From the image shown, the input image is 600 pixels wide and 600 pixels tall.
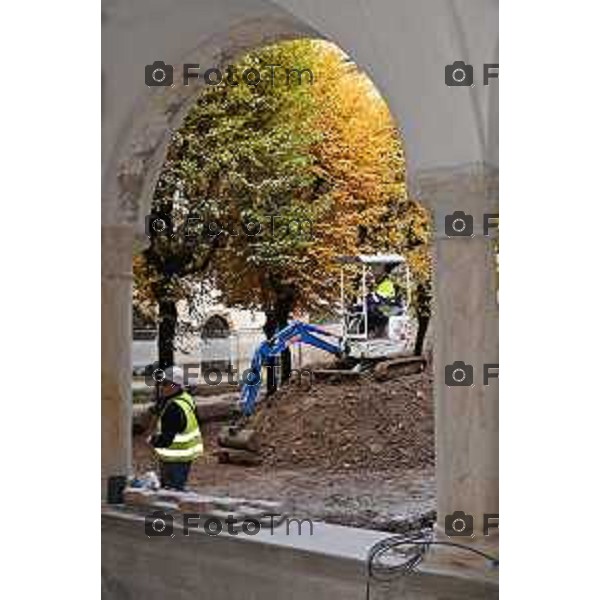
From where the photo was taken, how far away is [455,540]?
345cm

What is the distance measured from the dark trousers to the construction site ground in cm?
134

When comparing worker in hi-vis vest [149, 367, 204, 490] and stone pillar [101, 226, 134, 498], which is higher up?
stone pillar [101, 226, 134, 498]

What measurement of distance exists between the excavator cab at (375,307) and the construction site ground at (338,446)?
30 centimetres

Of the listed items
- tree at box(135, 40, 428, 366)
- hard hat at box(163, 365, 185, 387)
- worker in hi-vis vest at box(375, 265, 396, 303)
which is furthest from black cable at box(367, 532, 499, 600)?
tree at box(135, 40, 428, 366)

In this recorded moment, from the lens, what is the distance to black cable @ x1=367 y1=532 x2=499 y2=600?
141 inches

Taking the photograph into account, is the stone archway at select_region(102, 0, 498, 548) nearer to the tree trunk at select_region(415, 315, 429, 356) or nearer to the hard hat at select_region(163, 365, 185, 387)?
the hard hat at select_region(163, 365, 185, 387)

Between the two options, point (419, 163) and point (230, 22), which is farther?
point (230, 22)

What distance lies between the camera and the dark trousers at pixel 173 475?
583 cm

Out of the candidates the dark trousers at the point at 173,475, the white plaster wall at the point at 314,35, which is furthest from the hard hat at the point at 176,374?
the white plaster wall at the point at 314,35

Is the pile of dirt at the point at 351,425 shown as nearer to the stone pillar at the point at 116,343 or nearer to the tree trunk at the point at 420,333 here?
the tree trunk at the point at 420,333

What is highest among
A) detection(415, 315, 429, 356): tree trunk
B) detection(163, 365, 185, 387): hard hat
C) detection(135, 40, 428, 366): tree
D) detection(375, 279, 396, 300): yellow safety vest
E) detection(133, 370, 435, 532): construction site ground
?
detection(135, 40, 428, 366): tree
